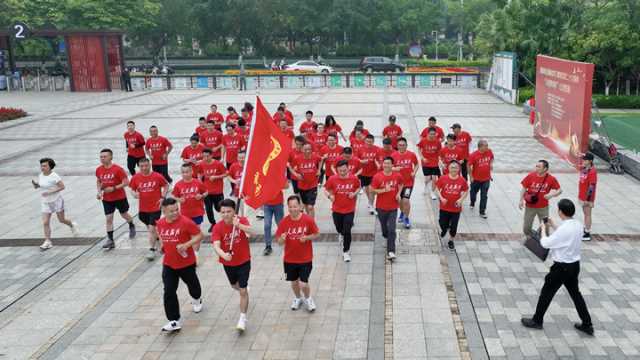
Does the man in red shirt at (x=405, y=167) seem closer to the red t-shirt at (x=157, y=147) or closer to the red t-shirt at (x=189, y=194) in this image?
the red t-shirt at (x=189, y=194)

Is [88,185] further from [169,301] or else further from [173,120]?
[173,120]

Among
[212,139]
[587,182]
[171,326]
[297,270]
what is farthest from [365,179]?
[171,326]

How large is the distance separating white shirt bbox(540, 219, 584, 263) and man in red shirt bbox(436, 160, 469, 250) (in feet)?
8.97

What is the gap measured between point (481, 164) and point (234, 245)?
6204mm

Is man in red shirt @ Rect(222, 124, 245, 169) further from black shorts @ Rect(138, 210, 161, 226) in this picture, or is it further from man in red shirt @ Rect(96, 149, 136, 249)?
black shorts @ Rect(138, 210, 161, 226)

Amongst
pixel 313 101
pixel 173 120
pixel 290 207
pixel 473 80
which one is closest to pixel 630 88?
pixel 473 80

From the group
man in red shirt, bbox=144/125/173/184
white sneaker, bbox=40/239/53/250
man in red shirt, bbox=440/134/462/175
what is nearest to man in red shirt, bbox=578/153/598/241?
man in red shirt, bbox=440/134/462/175

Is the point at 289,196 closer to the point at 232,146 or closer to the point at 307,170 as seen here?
the point at 307,170

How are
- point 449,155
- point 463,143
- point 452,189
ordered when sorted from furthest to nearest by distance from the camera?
point 463,143 → point 449,155 → point 452,189

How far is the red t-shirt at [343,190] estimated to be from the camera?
31.5 ft

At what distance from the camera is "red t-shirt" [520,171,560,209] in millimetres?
9820

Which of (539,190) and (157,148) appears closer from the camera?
(539,190)

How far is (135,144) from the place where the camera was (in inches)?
555

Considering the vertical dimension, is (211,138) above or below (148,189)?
above
